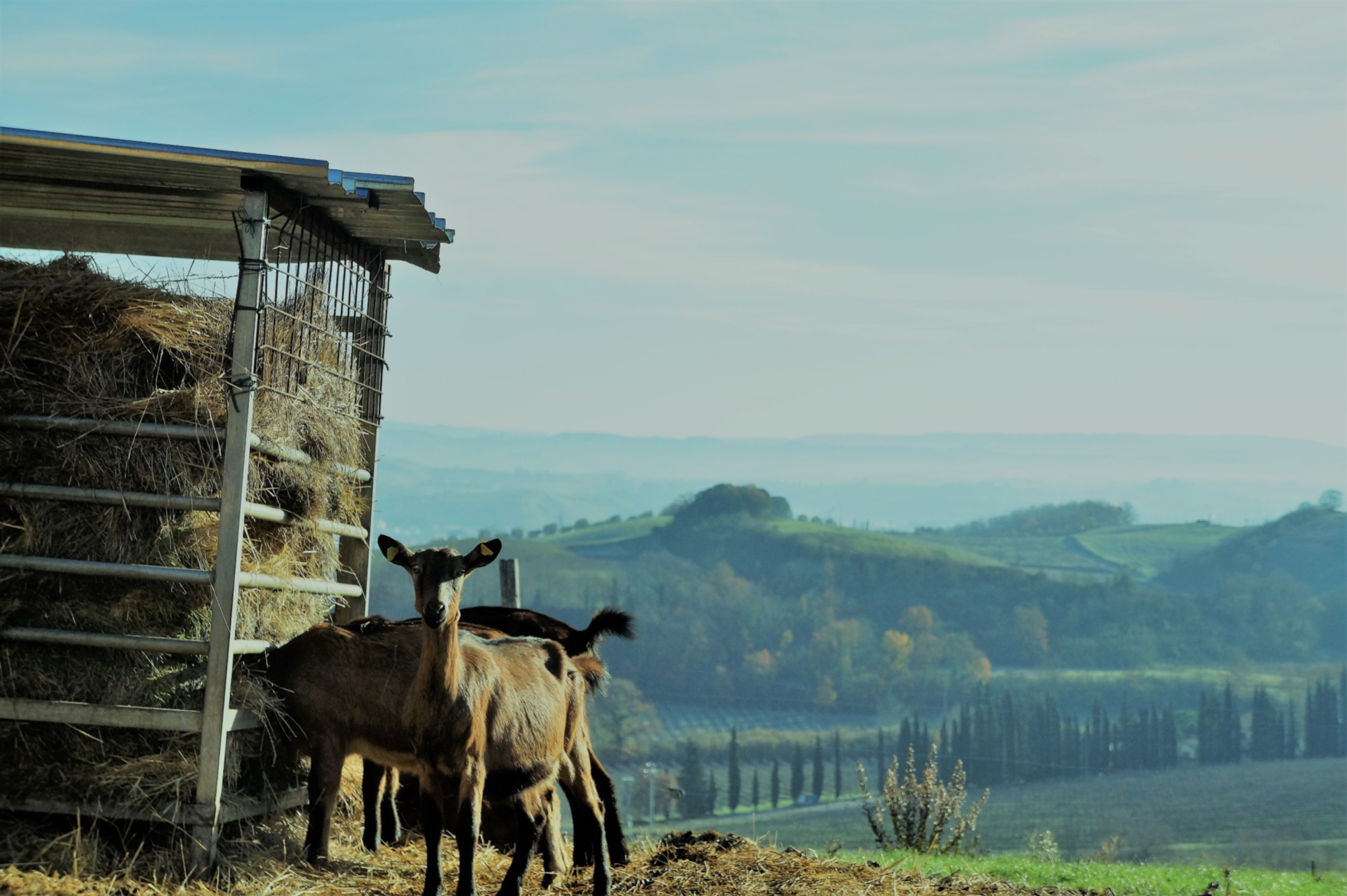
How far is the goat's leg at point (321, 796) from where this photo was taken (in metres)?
7.47

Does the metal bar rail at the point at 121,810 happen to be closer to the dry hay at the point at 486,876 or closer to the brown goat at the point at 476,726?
the dry hay at the point at 486,876

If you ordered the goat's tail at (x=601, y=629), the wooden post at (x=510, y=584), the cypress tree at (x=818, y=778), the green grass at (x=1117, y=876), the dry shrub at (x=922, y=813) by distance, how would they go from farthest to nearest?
the cypress tree at (x=818, y=778) → the wooden post at (x=510, y=584) → the dry shrub at (x=922, y=813) → the green grass at (x=1117, y=876) → the goat's tail at (x=601, y=629)

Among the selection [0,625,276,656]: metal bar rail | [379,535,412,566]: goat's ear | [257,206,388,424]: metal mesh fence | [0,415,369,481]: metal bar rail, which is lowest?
[0,625,276,656]: metal bar rail

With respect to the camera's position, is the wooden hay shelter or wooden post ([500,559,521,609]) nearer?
the wooden hay shelter

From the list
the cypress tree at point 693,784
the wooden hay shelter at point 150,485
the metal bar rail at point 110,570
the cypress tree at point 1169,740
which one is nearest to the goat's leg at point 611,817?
the wooden hay shelter at point 150,485

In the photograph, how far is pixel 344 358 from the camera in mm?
8805

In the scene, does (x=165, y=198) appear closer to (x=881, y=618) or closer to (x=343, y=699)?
(x=343, y=699)

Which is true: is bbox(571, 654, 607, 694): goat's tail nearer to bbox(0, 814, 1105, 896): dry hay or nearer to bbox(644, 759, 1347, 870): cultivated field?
bbox(0, 814, 1105, 896): dry hay

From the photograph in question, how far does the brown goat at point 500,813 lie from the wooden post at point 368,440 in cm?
82

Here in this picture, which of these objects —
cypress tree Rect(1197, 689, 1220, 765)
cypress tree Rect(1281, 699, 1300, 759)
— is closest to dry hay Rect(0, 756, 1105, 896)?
Answer: cypress tree Rect(1197, 689, 1220, 765)

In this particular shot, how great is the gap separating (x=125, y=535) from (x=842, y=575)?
Answer: 572 feet

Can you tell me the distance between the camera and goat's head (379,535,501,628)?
624 centimetres

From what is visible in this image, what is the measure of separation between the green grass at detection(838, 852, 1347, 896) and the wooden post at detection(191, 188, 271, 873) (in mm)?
4373

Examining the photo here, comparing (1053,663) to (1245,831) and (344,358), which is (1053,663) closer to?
(1245,831)
